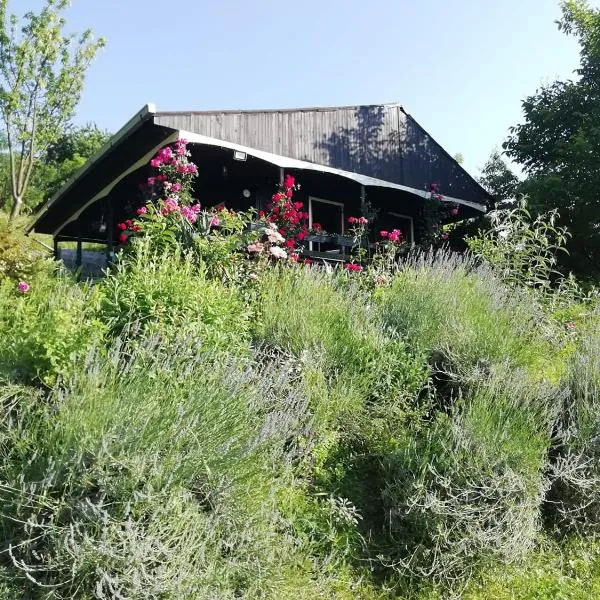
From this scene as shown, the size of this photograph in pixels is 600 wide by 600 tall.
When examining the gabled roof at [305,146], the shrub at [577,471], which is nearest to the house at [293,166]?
the gabled roof at [305,146]

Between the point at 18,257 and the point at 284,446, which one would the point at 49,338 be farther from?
the point at 18,257

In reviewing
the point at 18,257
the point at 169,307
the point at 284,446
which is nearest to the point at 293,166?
the point at 18,257

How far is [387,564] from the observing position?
11.0 feet

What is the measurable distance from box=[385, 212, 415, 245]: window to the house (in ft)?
0.09

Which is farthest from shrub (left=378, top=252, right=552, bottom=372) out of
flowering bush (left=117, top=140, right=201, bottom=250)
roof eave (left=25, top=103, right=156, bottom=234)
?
roof eave (left=25, top=103, right=156, bottom=234)

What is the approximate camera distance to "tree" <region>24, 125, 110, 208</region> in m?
30.1

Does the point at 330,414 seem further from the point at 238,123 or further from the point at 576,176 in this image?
the point at 576,176

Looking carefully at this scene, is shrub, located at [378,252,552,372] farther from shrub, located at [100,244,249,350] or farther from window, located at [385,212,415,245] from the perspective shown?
window, located at [385,212,415,245]

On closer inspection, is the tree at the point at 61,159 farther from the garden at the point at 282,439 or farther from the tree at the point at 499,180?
the garden at the point at 282,439

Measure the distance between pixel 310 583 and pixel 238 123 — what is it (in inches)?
323

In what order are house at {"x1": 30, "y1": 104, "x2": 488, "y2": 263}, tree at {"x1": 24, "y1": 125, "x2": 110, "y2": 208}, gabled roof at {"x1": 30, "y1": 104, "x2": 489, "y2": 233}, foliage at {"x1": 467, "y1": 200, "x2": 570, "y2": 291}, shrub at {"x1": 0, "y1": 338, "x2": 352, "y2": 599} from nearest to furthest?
1. shrub at {"x1": 0, "y1": 338, "x2": 352, "y2": 599}
2. foliage at {"x1": 467, "y1": 200, "x2": 570, "y2": 291}
3. gabled roof at {"x1": 30, "y1": 104, "x2": 489, "y2": 233}
4. house at {"x1": 30, "y1": 104, "x2": 488, "y2": 263}
5. tree at {"x1": 24, "y1": 125, "x2": 110, "y2": 208}

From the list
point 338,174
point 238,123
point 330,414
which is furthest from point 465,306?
point 338,174

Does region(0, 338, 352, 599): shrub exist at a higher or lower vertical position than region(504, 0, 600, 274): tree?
lower

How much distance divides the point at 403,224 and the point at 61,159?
30.5 meters
